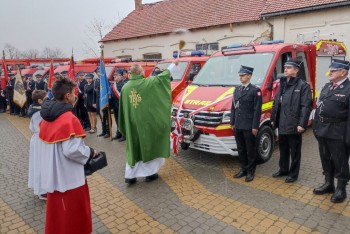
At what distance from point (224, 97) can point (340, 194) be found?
99.9 inches

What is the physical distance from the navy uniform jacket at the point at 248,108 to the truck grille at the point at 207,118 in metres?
0.48

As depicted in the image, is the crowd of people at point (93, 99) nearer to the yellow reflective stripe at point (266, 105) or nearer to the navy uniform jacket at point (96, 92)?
the navy uniform jacket at point (96, 92)

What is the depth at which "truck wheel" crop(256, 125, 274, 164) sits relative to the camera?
592 centimetres

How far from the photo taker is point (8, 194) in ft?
17.3

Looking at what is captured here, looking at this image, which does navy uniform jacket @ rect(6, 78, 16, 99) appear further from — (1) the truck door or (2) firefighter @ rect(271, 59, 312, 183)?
(2) firefighter @ rect(271, 59, 312, 183)

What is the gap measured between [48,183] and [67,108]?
31.0 inches

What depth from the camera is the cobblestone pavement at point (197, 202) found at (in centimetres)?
399

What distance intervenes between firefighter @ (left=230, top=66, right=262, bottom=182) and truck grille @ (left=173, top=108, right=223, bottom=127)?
13.6 inches

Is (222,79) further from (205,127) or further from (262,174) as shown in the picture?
(262,174)

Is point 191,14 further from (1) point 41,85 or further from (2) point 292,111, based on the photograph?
(2) point 292,111

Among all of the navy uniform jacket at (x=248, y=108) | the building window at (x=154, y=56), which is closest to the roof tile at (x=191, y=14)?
the building window at (x=154, y=56)

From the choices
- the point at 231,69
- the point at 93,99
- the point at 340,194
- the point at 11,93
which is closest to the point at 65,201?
the point at 340,194

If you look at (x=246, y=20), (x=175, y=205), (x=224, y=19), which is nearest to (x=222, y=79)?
(x=175, y=205)

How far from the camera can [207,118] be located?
5785 millimetres
